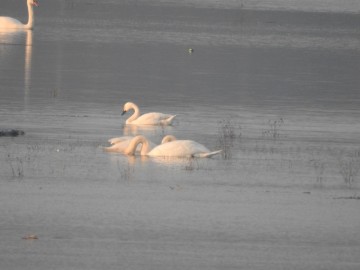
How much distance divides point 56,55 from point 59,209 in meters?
23.3

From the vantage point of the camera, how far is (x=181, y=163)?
51.7ft

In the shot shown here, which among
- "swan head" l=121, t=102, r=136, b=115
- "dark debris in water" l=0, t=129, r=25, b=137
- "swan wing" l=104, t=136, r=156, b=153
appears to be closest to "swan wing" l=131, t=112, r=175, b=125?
"swan head" l=121, t=102, r=136, b=115

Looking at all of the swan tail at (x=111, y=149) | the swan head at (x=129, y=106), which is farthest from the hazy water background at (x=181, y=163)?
the swan head at (x=129, y=106)

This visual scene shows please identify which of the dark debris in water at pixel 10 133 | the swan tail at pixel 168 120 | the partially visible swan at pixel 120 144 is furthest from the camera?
the swan tail at pixel 168 120

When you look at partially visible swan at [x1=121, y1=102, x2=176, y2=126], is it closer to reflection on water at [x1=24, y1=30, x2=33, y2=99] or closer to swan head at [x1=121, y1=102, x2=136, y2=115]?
swan head at [x1=121, y1=102, x2=136, y2=115]

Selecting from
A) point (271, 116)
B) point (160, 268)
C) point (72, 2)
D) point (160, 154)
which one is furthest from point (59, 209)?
point (72, 2)

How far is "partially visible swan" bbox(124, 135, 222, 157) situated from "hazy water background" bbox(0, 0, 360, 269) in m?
0.18

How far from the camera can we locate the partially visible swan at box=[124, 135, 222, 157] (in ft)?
52.5

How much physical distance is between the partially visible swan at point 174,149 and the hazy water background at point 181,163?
18 centimetres

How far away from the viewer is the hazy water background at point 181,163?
1091 cm

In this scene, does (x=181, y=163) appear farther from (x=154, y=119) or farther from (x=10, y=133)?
(x=154, y=119)

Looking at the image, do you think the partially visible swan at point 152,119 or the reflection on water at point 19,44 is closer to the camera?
the partially visible swan at point 152,119

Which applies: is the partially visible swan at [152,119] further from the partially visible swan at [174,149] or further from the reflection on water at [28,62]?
the reflection on water at [28,62]

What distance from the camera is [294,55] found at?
132 feet
